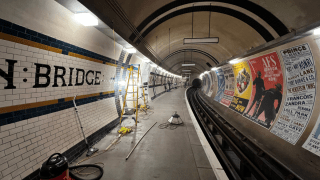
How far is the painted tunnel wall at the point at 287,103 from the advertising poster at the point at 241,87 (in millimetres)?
101

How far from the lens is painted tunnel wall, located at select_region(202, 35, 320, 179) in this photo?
3189 mm

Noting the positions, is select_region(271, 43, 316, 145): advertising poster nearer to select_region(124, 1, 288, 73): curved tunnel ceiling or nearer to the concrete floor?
select_region(124, 1, 288, 73): curved tunnel ceiling

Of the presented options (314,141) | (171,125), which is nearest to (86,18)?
(171,125)

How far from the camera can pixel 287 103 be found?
4047 mm

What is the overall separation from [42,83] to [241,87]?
848 cm

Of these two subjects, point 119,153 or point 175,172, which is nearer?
point 175,172

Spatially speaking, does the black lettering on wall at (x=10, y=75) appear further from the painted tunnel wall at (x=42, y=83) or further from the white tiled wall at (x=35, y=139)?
the white tiled wall at (x=35, y=139)

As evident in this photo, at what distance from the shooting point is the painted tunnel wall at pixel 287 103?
3189 mm

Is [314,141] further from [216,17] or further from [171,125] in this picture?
[216,17]

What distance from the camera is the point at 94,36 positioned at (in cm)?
391

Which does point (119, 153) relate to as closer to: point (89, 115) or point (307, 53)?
point (89, 115)

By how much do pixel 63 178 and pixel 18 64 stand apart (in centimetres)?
203

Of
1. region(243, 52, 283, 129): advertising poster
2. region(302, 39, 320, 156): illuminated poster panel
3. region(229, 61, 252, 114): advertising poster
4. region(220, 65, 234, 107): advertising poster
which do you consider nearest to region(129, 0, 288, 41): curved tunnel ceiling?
region(243, 52, 283, 129): advertising poster

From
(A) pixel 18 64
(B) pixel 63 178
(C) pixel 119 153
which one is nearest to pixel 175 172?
(C) pixel 119 153
